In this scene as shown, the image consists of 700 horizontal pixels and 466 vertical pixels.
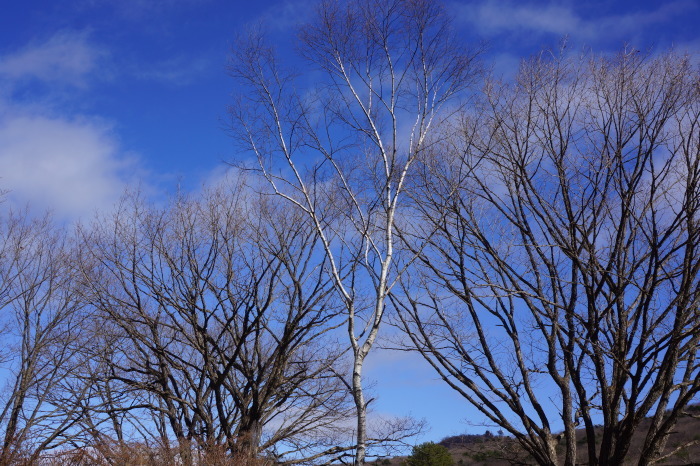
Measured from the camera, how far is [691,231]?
884cm

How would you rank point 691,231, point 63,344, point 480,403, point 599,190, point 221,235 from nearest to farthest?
point 691,231 → point 599,190 → point 480,403 → point 221,235 → point 63,344

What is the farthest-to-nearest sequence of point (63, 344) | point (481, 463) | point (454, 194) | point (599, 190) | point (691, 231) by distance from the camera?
point (481, 463)
point (63, 344)
point (454, 194)
point (599, 190)
point (691, 231)

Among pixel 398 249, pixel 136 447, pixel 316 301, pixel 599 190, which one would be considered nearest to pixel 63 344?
pixel 136 447

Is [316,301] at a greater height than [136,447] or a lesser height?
greater

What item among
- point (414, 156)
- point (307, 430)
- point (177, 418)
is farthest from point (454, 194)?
point (177, 418)

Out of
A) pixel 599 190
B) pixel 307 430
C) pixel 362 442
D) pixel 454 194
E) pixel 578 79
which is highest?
pixel 578 79

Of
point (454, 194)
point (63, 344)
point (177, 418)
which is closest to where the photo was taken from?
point (454, 194)

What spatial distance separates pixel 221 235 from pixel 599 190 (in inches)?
332

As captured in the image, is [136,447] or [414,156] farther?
[136,447]

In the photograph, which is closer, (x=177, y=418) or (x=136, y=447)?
(x=136, y=447)

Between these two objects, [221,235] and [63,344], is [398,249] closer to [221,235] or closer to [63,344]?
[221,235]

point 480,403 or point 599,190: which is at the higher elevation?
point 599,190

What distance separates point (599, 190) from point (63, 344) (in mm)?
14390

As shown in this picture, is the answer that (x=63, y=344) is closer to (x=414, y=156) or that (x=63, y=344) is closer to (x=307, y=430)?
(x=307, y=430)
